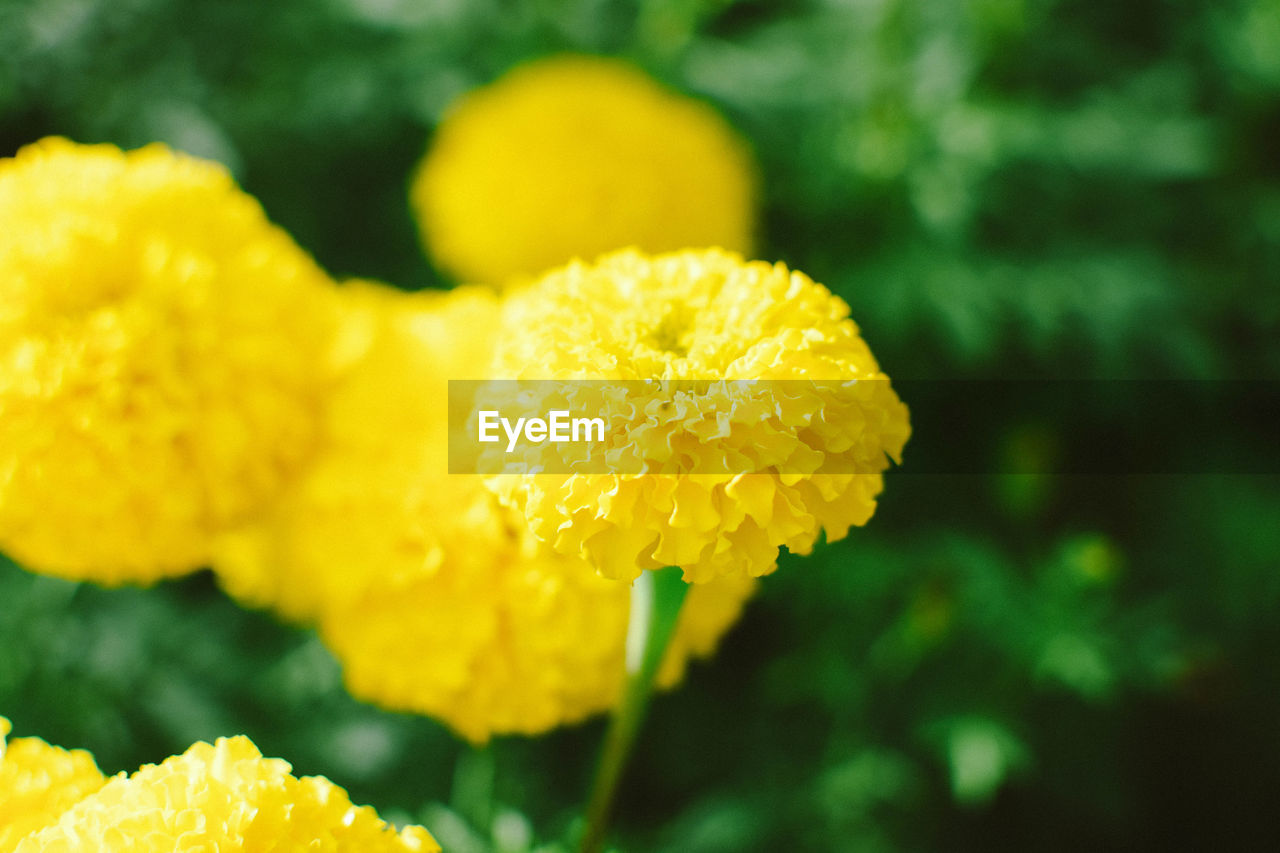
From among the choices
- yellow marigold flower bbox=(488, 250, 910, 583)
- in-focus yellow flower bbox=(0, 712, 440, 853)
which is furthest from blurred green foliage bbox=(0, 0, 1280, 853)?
yellow marigold flower bbox=(488, 250, 910, 583)

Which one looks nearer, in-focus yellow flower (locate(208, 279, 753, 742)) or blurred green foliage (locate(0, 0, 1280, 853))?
in-focus yellow flower (locate(208, 279, 753, 742))

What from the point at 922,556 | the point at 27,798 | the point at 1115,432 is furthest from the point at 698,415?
the point at 1115,432

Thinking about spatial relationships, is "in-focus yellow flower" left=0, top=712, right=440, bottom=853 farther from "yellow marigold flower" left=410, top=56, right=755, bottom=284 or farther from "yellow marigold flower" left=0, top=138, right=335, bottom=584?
"yellow marigold flower" left=410, top=56, right=755, bottom=284

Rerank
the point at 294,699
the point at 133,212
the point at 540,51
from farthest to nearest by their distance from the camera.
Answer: the point at 540,51 < the point at 294,699 < the point at 133,212

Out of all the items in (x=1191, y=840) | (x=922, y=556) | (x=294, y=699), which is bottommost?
(x=1191, y=840)

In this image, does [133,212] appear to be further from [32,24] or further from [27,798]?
[32,24]

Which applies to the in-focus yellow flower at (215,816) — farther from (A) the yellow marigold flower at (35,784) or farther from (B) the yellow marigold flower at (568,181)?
(B) the yellow marigold flower at (568,181)

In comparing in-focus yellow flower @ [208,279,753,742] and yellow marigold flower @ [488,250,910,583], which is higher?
yellow marigold flower @ [488,250,910,583]
